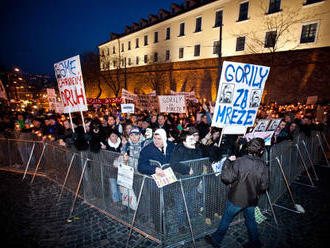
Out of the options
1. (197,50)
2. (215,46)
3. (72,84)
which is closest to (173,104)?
(72,84)

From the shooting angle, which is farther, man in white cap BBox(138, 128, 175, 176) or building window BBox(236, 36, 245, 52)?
building window BBox(236, 36, 245, 52)

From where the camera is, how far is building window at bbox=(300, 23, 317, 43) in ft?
52.9

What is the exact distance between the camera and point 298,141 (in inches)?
219

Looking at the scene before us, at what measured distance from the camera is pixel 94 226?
147 inches

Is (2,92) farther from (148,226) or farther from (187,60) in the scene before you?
(187,60)

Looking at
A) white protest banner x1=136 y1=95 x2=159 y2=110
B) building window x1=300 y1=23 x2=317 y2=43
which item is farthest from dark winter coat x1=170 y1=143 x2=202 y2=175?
building window x1=300 y1=23 x2=317 y2=43

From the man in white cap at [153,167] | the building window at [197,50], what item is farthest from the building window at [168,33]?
the man in white cap at [153,167]

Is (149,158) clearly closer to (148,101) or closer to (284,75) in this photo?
(148,101)

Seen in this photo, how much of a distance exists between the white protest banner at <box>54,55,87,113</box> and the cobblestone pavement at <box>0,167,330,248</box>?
2.62 m

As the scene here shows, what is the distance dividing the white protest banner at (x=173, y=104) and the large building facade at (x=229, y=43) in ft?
21.6

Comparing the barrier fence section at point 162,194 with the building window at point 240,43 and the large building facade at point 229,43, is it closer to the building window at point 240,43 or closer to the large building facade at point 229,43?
the large building facade at point 229,43

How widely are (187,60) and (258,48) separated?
10253 mm

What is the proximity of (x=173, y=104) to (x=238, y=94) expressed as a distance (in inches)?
191

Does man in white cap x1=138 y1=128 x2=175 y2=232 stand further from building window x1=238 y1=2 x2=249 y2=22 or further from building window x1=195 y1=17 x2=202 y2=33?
building window x1=195 y1=17 x2=202 y2=33
